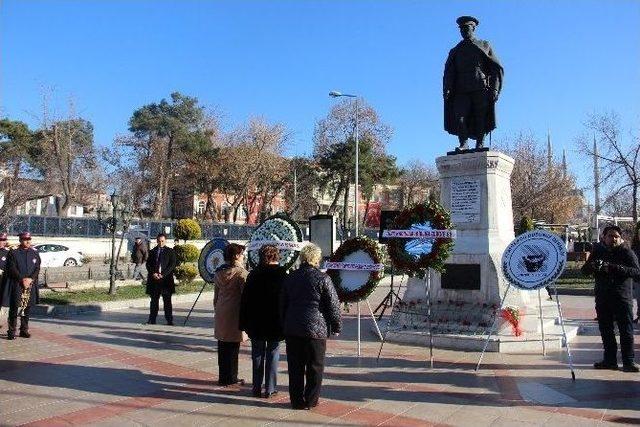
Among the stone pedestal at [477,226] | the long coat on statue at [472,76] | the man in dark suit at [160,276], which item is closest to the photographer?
the stone pedestal at [477,226]

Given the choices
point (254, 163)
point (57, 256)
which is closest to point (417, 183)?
point (254, 163)

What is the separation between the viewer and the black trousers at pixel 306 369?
5.70 meters

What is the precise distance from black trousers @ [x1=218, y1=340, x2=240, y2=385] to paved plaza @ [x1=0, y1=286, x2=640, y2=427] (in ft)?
0.56

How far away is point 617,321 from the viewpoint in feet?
24.5

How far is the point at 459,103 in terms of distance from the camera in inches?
434

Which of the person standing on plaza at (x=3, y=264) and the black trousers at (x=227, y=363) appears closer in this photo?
the black trousers at (x=227, y=363)

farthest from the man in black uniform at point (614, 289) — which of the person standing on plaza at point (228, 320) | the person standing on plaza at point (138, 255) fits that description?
the person standing on plaza at point (138, 255)

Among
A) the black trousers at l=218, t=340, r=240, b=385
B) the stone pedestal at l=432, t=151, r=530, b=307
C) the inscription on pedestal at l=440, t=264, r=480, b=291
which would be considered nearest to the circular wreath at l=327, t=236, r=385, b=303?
the inscription on pedestal at l=440, t=264, r=480, b=291

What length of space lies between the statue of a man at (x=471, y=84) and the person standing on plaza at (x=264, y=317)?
5.75m

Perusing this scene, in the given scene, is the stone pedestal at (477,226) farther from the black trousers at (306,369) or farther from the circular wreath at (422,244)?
the black trousers at (306,369)

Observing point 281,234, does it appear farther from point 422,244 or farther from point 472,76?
point 472,76

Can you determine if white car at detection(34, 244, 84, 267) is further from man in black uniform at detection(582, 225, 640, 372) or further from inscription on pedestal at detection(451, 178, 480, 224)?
man in black uniform at detection(582, 225, 640, 372)

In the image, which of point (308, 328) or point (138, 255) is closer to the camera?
point (308, 328)

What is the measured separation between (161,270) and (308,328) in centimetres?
680
